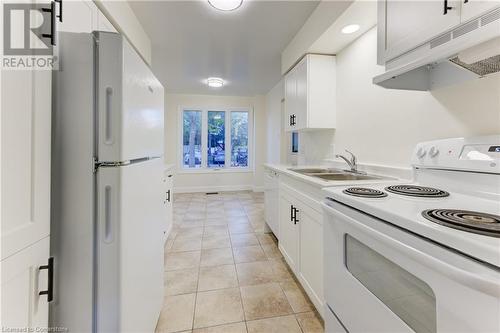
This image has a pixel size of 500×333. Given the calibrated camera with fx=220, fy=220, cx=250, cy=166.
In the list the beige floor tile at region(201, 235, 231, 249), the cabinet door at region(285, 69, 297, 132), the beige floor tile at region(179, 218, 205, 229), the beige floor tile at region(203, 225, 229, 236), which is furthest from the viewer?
the beige floor tile at region(179, 218, 205, 229)

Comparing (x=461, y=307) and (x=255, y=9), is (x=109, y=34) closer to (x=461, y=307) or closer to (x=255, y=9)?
(x=461, y=307)

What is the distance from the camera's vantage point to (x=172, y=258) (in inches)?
94.3

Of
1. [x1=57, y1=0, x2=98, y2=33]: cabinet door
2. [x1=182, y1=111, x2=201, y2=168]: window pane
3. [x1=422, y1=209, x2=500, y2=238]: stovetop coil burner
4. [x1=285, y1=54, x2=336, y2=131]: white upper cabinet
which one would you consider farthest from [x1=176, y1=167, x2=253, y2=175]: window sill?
[x1=422, y1=209, x2=500, y2=238]: stovetop coil burner

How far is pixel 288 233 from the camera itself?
2.11 metres

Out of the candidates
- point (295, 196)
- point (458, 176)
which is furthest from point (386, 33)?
point (295, 196)

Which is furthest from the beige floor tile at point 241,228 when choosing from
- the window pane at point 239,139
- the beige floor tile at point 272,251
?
the window pane at point 239,139

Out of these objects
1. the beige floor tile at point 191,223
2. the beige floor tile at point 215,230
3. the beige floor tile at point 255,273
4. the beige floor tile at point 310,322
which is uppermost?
the beige floor tile at point 191,223

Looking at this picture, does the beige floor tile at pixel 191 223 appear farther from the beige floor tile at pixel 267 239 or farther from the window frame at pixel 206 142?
the window frame at pixel 206 142

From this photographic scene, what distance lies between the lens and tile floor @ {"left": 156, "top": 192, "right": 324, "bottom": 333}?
1.51 m

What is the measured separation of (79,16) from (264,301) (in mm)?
2358

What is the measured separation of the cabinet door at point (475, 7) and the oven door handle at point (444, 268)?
0.87 metres

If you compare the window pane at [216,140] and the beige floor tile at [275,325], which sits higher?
the window pane at [216,140]

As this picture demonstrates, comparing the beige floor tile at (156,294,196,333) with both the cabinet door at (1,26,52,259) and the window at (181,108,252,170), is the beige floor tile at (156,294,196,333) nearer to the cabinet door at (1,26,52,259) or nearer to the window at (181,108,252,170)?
the cabinet door at (1,26,52,259)

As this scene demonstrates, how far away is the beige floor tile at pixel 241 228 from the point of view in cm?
318
